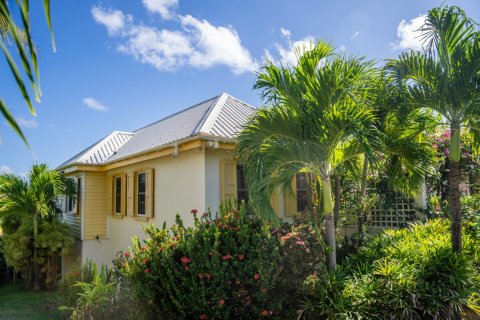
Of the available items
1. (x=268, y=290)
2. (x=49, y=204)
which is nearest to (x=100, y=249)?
(x=49, y=204)

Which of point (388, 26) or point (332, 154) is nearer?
point (332, 154)

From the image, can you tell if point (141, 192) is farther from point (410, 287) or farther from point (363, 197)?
point (410, 287)

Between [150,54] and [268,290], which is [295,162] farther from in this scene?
[150,54]

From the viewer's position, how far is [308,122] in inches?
239

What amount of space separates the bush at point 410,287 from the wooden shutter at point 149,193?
581cm

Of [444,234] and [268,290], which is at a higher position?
[444,234]

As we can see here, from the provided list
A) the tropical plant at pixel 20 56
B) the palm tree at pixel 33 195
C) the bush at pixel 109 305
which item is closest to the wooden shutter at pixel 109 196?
the palm tree at pixel 33 195

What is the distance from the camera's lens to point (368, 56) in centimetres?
598

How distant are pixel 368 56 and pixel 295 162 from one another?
2.39 meters

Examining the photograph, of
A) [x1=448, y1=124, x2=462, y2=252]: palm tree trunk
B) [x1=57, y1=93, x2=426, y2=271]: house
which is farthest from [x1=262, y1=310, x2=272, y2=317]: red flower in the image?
[x1=448, y1=124, x2=462, y2=252]: palm tree trunk

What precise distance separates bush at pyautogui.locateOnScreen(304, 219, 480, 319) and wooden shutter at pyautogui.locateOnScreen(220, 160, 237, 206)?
3.35 metres

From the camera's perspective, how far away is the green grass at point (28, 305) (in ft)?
28.8

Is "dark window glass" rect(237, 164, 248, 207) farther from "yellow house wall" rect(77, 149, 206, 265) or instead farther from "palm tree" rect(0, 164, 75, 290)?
"palm tree" rect(0, 164, 75, 290)

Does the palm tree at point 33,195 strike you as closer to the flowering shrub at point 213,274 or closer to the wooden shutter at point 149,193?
the wooden shutter at point 149,193
